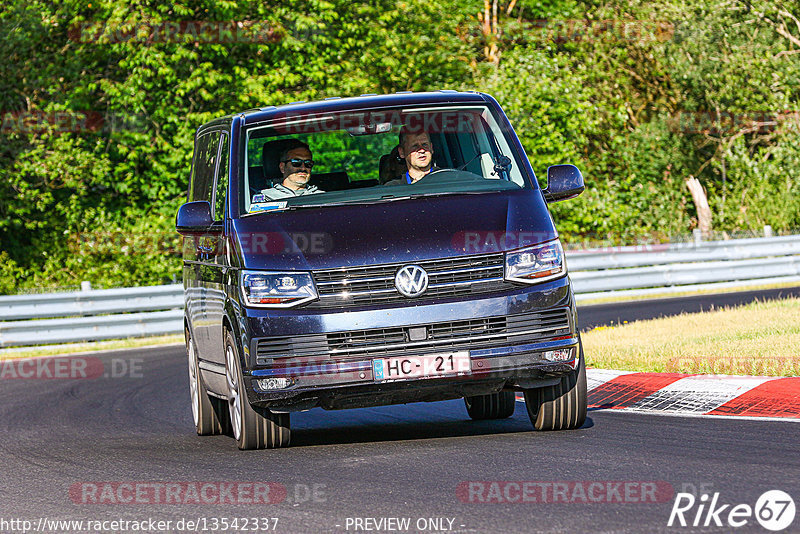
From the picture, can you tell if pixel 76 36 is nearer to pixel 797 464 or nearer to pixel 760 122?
pixel 760 122

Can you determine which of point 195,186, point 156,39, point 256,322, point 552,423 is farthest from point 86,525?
point 156,39

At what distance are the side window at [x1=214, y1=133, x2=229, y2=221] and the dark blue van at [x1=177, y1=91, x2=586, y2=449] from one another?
0.05 meters

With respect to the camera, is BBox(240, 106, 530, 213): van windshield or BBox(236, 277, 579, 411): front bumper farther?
BBox(240, 106, 530, 213): van windshield

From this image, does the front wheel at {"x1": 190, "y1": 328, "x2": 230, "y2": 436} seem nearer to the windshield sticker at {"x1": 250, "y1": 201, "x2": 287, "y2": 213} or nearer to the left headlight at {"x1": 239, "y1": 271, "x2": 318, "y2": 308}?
the windshield sticker at {"x1": 250, "y1": 201, "x2": 287, "y2": 213}

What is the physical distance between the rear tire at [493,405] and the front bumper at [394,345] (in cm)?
161

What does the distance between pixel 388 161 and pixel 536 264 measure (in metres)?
1.59

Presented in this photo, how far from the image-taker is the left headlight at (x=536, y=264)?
7.76 m

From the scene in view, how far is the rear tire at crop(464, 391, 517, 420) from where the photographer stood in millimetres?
9516

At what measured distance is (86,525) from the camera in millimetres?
6270

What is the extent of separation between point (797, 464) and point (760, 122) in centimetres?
3366
